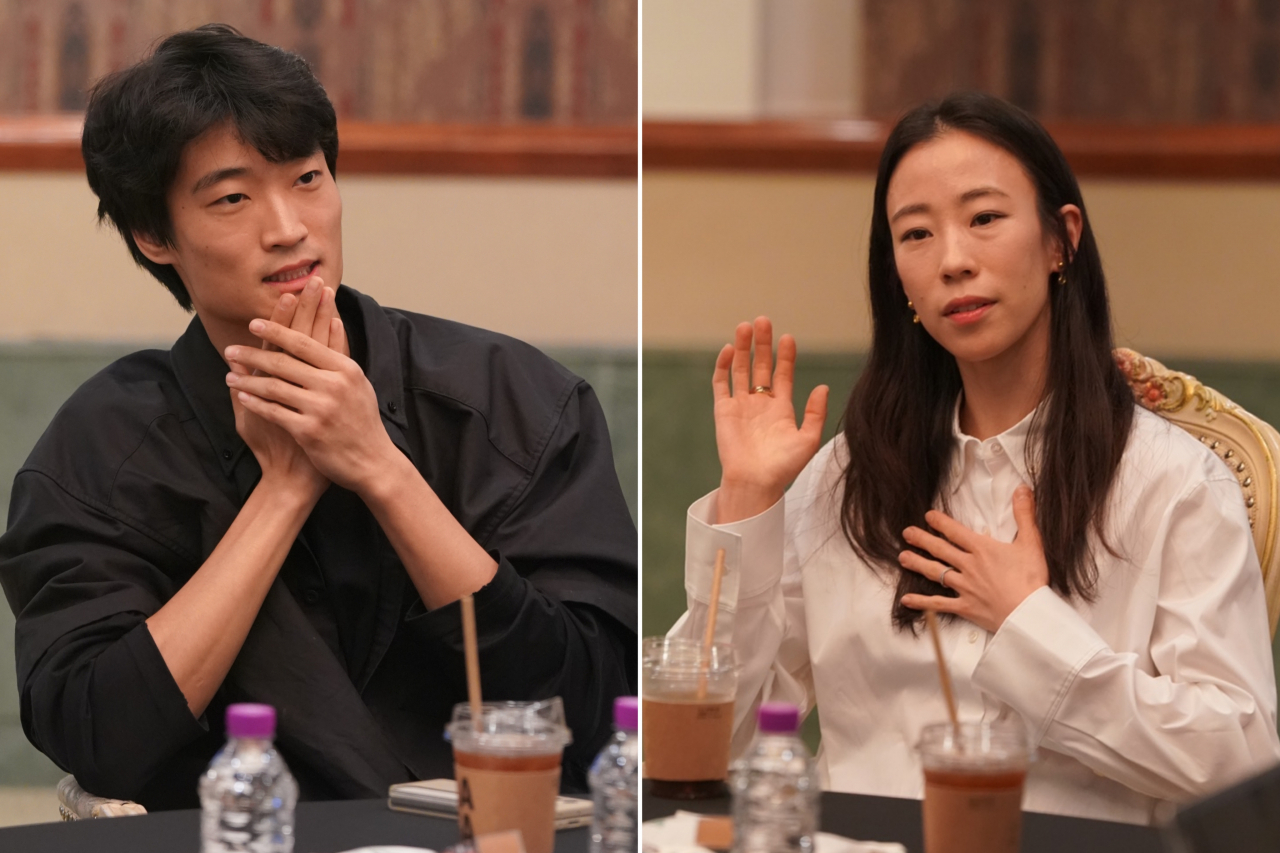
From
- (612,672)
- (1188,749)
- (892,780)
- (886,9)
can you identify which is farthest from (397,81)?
(1188,749)

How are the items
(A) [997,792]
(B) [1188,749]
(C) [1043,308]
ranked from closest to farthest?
(A) [997,792], (B) [1188,749], (C) [1043,308]

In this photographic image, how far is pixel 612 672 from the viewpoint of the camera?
1404 millimetres

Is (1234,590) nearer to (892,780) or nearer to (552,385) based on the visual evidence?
(892,780)

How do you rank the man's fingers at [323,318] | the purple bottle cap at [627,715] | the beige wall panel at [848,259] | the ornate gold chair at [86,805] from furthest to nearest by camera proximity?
the beige wall panel at [848,259] → the man's fingers at [323,318] → the ornate gold chair at [86,805] → the purple bottle cap at [627,715]

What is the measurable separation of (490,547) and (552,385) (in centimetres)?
19

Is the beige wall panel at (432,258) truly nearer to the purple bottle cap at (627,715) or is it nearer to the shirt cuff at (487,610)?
the shirt cuff at (487,610)

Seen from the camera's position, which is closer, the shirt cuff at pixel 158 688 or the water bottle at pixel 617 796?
→ the water bottle at pixel 617 796

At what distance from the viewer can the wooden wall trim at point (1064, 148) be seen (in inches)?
94.5

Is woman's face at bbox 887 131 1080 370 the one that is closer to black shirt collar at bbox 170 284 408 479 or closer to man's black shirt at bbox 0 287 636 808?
man's black shirt at bbox 0 287 636 808

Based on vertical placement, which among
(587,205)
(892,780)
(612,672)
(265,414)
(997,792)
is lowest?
(892,780)

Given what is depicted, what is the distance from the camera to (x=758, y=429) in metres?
1.47

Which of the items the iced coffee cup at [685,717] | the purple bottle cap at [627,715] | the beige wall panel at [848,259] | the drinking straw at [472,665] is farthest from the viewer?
the beige wall panel at [848,259]

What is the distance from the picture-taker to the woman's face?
4.60 ft

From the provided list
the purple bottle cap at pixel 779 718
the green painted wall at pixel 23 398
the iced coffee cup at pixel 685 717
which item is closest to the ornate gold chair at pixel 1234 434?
the iced coffee cup at pixel 685 717
